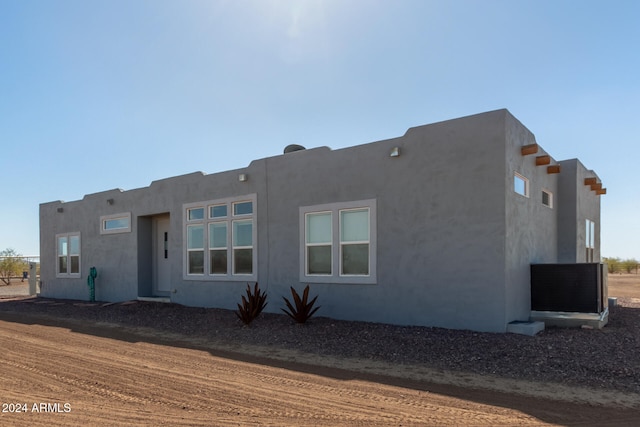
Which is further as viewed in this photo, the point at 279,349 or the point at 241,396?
the point at 279,349

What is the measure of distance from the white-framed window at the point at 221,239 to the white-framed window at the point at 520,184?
258 inches

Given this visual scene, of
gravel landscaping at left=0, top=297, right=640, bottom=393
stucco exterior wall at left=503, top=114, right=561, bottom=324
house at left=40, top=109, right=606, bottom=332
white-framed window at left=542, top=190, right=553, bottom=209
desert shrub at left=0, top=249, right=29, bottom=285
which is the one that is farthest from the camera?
desert shrub at left=0, top=249, right=29, bottom=285

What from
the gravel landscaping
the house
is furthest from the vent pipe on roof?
Answer: the gravel landscaping

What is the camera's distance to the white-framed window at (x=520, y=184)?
9.46 meters

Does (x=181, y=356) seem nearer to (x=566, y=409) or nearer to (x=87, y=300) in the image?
(x=566, y=409)

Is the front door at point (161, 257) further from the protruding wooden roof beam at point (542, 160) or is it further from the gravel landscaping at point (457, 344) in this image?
the protruding wooden roof beam at point (542, 160)

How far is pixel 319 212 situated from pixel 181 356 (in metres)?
4.78

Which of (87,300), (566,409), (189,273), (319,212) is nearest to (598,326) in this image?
(566,409)

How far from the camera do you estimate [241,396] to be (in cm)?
548

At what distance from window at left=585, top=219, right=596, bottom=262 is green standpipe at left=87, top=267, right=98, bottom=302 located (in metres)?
16.7

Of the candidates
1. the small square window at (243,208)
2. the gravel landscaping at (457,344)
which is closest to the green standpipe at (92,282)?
the gravel landscaping at (457,344)

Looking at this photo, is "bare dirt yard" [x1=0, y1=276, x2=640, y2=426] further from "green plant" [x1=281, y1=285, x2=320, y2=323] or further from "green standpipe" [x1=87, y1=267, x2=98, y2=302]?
"green standpipe" [x1=87, y1=267, x2=98, y2=302]

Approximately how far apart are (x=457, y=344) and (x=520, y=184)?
384 cm

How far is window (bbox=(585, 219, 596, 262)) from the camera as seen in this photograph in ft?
47.9
